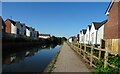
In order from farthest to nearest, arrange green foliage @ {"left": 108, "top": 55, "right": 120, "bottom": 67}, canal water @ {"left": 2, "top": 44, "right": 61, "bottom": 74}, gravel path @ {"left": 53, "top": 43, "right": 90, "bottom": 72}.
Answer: canal water @ {"left": 2, "top": 44, "right": 61, "bottom": 74} < gravel path @ {"left": 53, "top": 43, "right": 90, "bottom": 72} < green foliage @ {"left": 108, "top": 55, "right": 120, "bottom": 67}

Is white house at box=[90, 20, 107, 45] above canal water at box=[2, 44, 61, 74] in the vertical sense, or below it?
above

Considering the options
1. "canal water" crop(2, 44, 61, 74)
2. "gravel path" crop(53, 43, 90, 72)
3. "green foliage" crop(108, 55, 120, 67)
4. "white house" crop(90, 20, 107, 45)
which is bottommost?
"canal water" crop(2, 44, 61, 74)

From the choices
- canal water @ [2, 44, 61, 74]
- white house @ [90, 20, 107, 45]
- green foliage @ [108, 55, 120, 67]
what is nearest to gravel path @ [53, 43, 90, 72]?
canal water @ [2, 44, 61, 74]

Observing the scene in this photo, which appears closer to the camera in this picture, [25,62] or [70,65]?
[70,65]

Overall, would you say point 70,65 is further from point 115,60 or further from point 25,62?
point 25,62

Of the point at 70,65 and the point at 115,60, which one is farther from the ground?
the point at 115,60

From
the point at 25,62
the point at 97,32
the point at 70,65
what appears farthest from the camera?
the point at 97,32

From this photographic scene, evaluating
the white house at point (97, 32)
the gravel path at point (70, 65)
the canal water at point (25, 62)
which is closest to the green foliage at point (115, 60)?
the gravel path at point (70, 65)

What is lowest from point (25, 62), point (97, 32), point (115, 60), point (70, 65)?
point (25, 62)

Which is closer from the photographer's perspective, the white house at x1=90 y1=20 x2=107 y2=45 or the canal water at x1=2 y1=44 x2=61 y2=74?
the canal water at x1=2 y1=44 x2=61 y2=74

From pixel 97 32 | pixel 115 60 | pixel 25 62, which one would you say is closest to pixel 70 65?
pixel 115 60

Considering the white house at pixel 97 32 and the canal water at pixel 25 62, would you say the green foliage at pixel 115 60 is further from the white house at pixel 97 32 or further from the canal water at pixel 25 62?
the white house at pixel 97 32

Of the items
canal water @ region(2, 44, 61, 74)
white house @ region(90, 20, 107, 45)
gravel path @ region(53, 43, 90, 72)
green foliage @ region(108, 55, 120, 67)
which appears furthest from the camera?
white house @ region(90, 20, 107, 45)

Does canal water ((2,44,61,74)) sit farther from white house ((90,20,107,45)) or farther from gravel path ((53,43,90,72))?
white house ((90,20,107,45))
